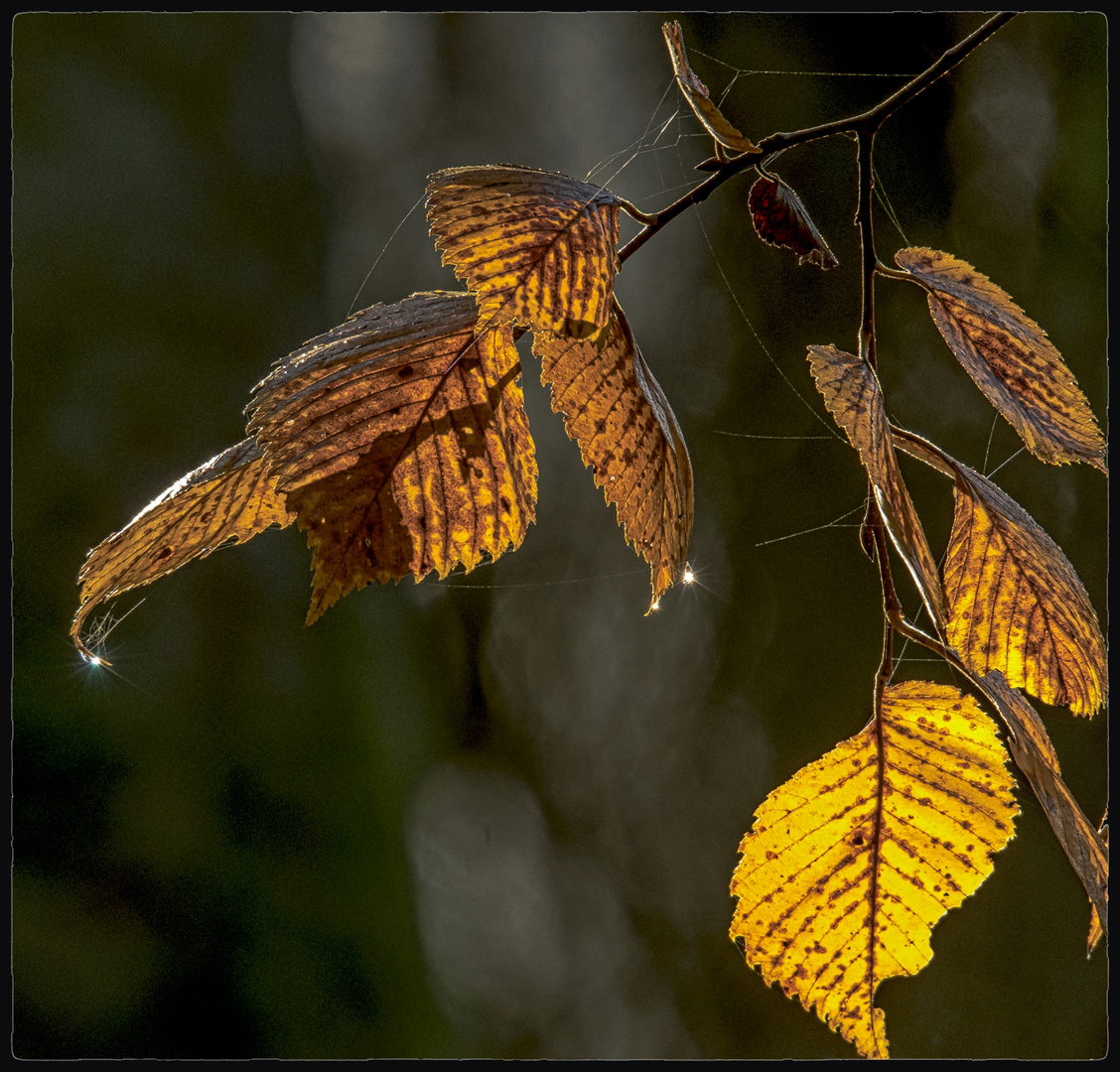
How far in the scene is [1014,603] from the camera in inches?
11.8

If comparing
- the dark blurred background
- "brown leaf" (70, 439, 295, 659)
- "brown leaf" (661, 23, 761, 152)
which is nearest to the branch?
"brown leaf" (661, 23, 761, 152)

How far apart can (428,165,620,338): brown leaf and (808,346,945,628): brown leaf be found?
0.20 feet

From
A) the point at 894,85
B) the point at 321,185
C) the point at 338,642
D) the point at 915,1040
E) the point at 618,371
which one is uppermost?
the point at 321,185

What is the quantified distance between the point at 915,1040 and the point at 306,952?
1.67 ft

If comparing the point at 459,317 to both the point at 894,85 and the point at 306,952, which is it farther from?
the point at 306,952

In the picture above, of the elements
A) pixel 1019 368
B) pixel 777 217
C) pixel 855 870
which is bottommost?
pixel 855 870

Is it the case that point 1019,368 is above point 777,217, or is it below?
below

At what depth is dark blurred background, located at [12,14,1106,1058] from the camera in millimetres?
592

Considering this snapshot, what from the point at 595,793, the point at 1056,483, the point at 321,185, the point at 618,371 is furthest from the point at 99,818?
the point at 1056,483

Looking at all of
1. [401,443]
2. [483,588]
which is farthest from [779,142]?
[483,588]

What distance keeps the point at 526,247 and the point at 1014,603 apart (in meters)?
0.22

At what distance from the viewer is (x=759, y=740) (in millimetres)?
714

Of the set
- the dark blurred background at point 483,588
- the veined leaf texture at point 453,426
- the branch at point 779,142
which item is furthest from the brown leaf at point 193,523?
the dark blurred background at point 483,588

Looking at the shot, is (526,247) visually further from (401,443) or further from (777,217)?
(777,217)
